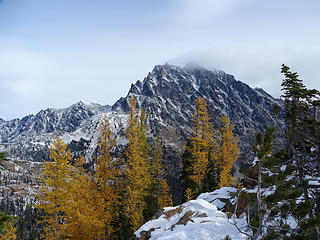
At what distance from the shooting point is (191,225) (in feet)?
33.3

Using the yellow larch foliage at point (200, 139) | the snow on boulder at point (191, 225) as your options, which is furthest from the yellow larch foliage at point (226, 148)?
the snow on boulder at point (191, 225)

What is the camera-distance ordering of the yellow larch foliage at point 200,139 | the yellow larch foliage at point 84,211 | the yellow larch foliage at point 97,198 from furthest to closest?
the yellow larch foliage at point 200,139 < the yellow larch foliage at point 97,198 < the yellow larch foliage at point 84,211

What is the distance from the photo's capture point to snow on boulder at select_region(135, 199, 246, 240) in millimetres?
9281

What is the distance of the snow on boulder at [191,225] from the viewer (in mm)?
9281

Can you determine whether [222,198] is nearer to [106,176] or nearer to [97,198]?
[106,176]

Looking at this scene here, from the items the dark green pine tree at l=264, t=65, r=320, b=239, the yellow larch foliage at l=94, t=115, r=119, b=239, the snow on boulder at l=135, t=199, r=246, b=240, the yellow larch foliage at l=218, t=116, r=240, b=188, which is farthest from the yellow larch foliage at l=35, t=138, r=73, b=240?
the yellow larch foliage at l=218, t=116, r=240, b=188

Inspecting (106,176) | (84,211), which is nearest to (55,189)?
(84,211)

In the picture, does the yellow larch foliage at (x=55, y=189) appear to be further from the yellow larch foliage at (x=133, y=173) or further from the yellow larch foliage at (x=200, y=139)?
the yellow larch foliage at (x=200, y=139)

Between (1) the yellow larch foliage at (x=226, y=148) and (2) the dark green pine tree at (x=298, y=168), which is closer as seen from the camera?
(2) the dark green pine tree at (x=298, y=168)

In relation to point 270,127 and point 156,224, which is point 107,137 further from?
point 270,127

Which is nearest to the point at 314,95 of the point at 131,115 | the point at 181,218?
the point at 181,218

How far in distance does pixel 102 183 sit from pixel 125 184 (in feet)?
11.2

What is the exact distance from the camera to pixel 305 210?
17.4 feet

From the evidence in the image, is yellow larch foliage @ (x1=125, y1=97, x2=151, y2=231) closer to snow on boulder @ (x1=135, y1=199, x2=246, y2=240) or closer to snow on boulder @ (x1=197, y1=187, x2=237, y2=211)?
snow on boulder @ (x1=197, y1=187, x2=237, y2=211)
